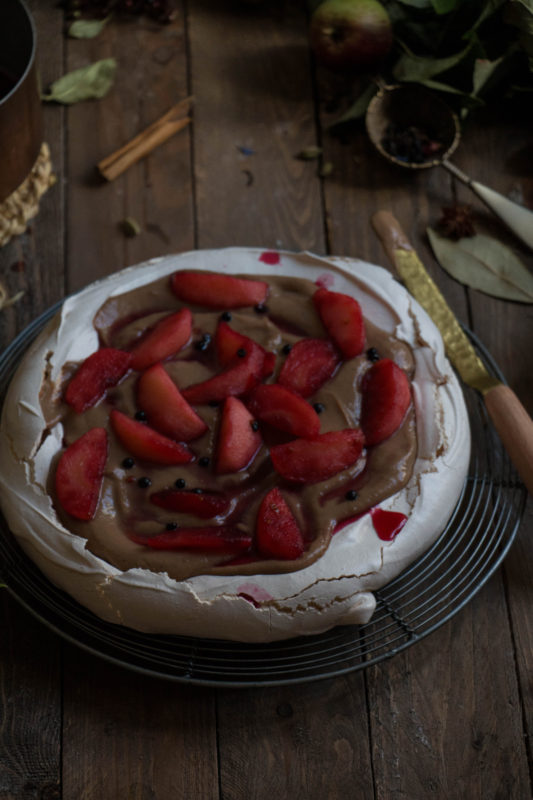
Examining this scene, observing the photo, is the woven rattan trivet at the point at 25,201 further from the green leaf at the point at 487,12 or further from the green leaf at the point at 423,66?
the green leaf at the point at 487,12

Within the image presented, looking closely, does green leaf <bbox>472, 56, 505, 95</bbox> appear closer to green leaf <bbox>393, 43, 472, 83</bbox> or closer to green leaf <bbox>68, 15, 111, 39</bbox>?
green leaf <bbox>393, 43, 472, 83</bbox>

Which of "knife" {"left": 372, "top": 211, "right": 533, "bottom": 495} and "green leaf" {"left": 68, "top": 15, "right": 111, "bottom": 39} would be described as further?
"green leaf" {"left": 68, "top": 15, "right": 111, "bottom": 39}

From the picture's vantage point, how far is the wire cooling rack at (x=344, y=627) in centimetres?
183

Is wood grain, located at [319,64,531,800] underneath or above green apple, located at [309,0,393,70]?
underneath

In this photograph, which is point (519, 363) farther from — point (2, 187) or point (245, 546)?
point (2, 187)

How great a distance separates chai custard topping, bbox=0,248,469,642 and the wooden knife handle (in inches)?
4.5

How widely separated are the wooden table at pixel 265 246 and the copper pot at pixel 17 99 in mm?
342

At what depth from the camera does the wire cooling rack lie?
1834 mm

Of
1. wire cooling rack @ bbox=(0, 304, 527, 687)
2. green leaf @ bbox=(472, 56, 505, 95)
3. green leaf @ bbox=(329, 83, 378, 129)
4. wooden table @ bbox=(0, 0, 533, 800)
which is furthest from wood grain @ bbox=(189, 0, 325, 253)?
wire cooling rack @ bbox=(0, 304, 527, 687)

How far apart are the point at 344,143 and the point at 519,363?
93 cm

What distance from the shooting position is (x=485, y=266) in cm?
257

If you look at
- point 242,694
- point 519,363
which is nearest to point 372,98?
point 519,363

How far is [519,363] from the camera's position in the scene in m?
2.44

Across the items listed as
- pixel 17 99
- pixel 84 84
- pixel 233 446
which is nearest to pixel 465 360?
pixel 233 446
